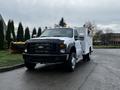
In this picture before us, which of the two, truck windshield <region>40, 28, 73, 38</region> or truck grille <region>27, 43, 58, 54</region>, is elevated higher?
truck windshield <region>40, 28, 73, 38</region>

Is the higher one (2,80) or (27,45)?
(27,45)

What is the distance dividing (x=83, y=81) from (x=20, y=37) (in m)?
32.7

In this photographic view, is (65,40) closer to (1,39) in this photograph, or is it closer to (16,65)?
(16,65)

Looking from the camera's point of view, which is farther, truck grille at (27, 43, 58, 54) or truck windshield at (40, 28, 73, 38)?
truck windshield at (40, 28, 73, 38)

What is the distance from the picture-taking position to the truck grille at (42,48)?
12141mm

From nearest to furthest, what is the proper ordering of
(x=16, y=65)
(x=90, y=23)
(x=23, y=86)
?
1. (x=23, y=86)
2. (x=16, y=65)
3. (x=90, y=23)

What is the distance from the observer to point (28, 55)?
1234cm

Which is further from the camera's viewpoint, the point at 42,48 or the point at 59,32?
the point at 59,32

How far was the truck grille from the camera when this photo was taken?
39.8 ft

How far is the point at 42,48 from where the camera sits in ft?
40.1

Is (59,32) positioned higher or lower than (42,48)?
higher

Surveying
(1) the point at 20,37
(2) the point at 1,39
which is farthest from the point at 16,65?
(1) the point at 20,37

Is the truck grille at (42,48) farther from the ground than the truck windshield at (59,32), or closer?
closer

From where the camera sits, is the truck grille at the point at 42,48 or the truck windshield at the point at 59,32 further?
the truck windshield at the point at 59,32
